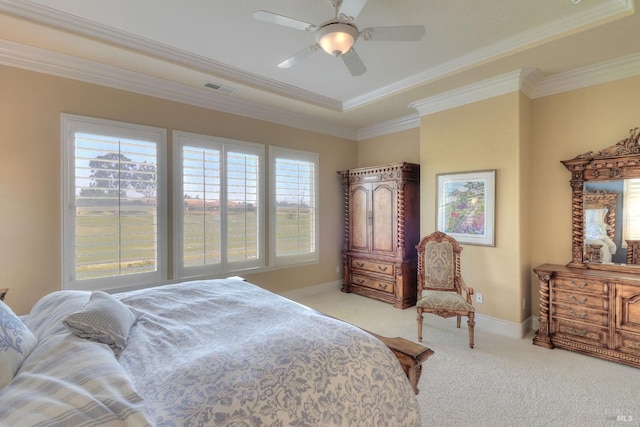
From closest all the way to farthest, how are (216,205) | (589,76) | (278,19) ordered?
(278,19) < (589,76) < (216,205)

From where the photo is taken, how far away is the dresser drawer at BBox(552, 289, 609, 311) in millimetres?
2752

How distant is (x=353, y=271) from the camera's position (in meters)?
5.03

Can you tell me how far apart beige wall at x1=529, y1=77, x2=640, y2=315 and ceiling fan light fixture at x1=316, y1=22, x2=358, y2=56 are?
8.95 ft

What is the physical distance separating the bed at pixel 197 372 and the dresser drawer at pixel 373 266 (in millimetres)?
2936

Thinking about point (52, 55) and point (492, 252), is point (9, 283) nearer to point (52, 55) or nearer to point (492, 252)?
point (52, 55)

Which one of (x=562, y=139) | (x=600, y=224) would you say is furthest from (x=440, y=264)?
(x=562, y=139)

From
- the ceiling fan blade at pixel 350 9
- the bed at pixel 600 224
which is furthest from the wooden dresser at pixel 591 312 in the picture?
the ceiling fan blade at pixel 350 9

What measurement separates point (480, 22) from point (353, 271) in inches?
147

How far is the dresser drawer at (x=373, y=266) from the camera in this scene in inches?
175

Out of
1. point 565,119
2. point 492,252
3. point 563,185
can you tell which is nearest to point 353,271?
point 492,252

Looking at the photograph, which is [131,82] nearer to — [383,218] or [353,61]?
[353,61]

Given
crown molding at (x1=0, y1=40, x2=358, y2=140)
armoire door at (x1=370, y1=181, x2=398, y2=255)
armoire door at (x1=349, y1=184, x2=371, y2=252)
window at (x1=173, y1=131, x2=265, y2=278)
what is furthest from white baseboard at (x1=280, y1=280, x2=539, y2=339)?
crown molding at (x1=0, y1=40, x2=358, y2=140)

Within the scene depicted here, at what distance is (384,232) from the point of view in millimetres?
4539

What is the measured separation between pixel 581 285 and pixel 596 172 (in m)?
1.19
